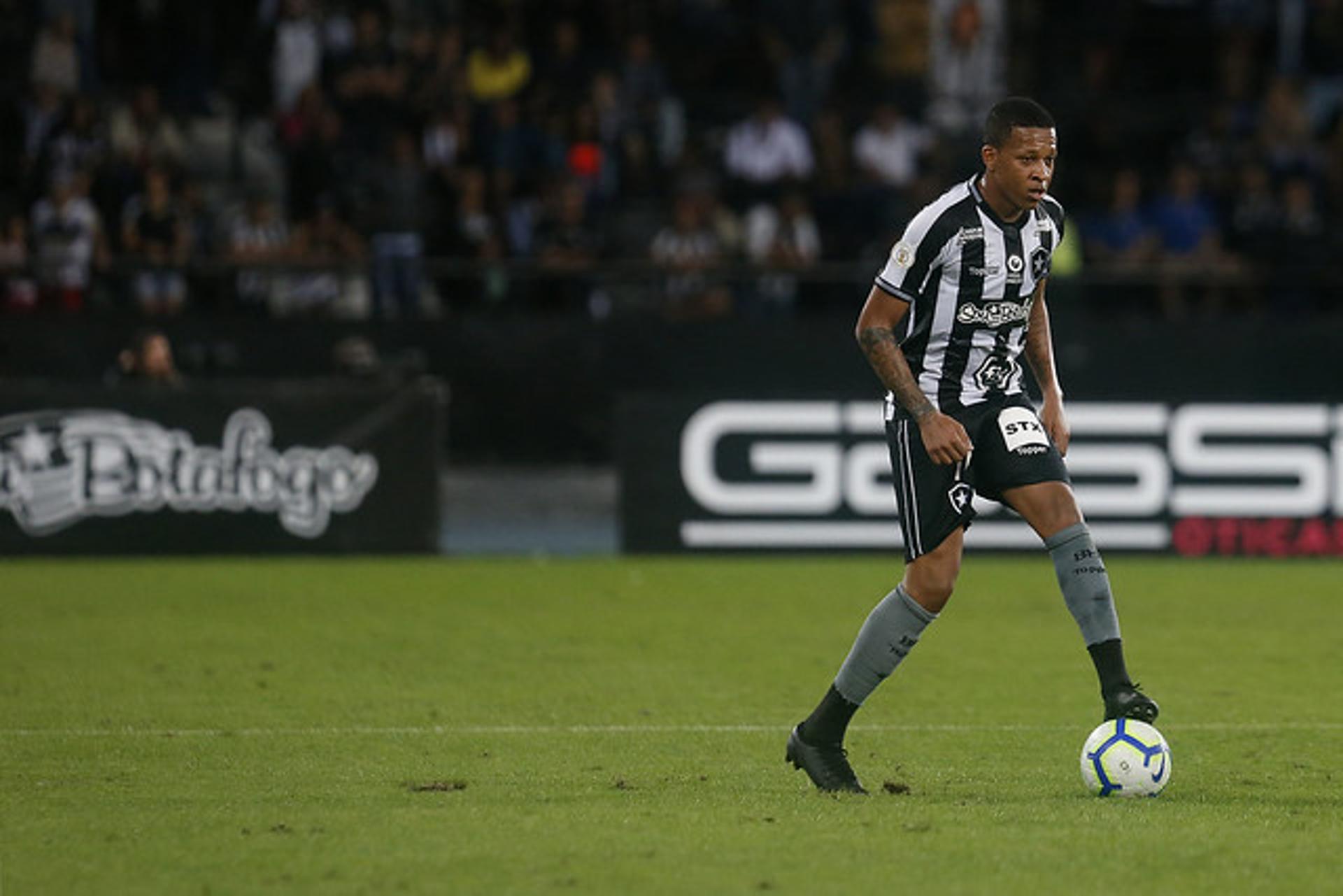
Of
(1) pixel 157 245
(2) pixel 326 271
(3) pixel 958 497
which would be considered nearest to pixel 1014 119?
(3) pixel 958 497

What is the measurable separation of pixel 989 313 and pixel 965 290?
120mm

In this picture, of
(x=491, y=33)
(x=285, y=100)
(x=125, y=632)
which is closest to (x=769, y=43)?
(x=491, y=33)

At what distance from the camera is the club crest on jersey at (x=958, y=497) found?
7332mm

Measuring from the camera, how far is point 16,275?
18.1m

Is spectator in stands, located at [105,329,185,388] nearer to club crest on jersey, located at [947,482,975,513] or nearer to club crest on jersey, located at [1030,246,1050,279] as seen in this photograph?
club crest on jersey, located at [1030,246,1050,279]

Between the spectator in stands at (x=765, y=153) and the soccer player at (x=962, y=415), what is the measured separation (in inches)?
497

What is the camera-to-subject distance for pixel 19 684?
10078 millimetres

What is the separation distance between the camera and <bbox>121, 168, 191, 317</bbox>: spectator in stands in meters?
18.4

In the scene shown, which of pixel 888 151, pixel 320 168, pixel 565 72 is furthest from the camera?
pixel 565 72

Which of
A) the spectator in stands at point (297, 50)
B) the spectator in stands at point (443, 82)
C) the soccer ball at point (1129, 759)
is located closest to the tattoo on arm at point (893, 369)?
the soccer ball at point (1129, 759)

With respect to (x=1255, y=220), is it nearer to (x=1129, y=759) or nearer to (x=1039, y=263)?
(x=1039, y=263)

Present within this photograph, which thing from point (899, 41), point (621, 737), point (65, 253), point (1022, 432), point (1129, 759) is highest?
point (899, 41)

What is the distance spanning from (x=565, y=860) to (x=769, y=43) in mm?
16574

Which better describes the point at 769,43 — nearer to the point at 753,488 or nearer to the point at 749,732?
the point at 753,488
